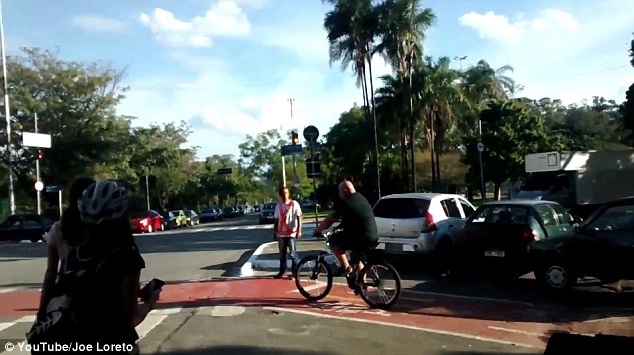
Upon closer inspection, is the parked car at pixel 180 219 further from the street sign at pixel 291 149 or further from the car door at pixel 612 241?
the car door at pixel 612 241

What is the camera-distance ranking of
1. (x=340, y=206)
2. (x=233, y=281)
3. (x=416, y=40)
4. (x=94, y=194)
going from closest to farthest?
(x=94, y=194) → (x=340, y=206) → (x=233, y=281) → (x=416, y=40)

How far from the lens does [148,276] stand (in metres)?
14.6

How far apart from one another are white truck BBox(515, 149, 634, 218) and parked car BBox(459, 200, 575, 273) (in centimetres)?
1195

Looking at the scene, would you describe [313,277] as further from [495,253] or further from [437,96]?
[437,96]

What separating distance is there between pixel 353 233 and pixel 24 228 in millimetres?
28653

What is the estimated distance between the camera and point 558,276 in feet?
34.4

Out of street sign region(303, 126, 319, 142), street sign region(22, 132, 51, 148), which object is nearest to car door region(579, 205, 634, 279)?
street sign region(303, 126, 319, 142)

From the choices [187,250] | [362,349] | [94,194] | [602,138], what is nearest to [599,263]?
[362,349]

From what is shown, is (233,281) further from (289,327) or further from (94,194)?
(94,194)

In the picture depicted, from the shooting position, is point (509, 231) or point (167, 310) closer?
point (167, 310)

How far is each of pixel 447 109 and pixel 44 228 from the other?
24.4 meters

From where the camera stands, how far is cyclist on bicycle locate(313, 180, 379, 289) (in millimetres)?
9516

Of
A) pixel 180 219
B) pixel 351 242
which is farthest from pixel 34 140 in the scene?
pixel 351 242

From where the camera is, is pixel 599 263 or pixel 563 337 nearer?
pixel 563 337
